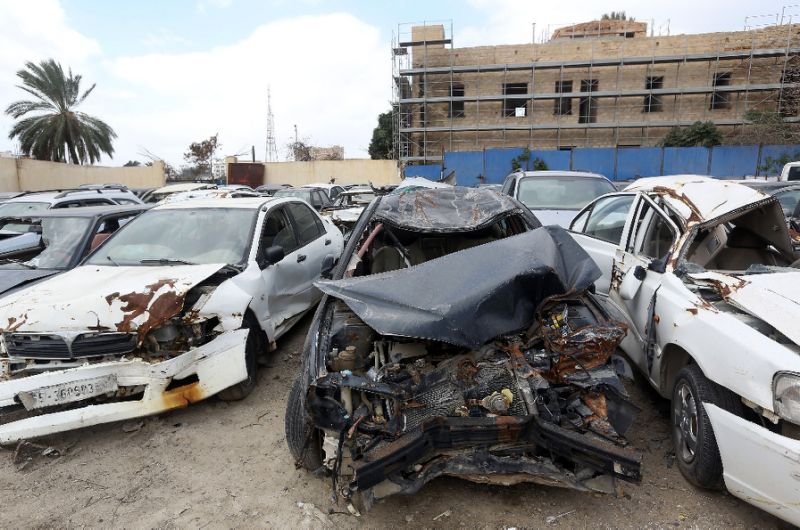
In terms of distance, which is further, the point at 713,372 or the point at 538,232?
the point at 538,232

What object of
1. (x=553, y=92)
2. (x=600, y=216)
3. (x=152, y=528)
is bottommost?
(x=152, y=528)

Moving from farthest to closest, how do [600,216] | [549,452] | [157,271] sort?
[600,216] → [157,271] → [549,452]

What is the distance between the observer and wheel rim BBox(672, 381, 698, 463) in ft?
8.61

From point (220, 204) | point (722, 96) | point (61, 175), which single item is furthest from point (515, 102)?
point (220, 204)

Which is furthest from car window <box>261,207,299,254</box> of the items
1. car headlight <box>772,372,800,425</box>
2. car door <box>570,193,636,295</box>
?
car headlight <box>772,372,800,425</box>

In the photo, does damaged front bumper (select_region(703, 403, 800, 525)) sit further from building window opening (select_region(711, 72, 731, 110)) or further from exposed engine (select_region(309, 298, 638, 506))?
building window opening (select_region(711, 72, 731, 110))

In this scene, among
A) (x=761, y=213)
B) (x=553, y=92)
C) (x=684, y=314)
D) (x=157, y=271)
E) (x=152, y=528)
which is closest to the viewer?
(x=152, y=528)

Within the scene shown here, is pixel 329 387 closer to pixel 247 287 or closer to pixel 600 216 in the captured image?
pixel 247 287

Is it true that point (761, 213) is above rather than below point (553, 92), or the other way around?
below

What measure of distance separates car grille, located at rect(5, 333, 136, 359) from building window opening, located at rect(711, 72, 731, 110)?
114ft

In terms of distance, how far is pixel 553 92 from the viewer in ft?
99.1

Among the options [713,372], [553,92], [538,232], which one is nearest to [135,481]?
[538,232]

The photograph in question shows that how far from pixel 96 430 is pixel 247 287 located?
1507 millimetres

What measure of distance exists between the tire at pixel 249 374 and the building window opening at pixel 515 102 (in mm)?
29476
